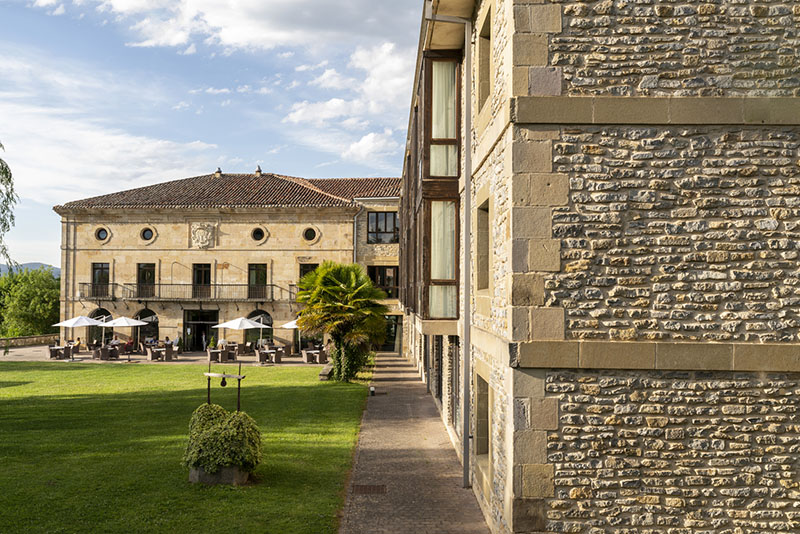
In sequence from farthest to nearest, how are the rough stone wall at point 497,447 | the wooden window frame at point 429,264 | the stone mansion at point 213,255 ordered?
1. the stone mansion at point 213,255
2. the wooden window frame at point 429,264
3. the rough stone wall at point 497,447

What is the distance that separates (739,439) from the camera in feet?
21.0

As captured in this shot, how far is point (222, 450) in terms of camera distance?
367 inches

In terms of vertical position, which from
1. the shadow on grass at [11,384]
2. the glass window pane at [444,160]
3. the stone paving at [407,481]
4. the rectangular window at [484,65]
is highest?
the rectangular window at [484,65]

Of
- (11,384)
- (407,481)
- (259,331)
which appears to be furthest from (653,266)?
(259,331)

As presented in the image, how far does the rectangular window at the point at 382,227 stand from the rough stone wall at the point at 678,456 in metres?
27.8

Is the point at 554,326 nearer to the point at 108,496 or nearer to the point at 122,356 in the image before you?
the point at 108,496

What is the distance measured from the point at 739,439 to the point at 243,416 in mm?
6530

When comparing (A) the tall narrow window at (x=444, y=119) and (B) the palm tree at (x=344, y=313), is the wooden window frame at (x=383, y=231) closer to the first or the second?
(B) the palm tree at (x=344, y=313)

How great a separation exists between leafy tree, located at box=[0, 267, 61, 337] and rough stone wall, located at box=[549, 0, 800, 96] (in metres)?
47.5

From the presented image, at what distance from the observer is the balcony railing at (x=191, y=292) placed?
33688mm

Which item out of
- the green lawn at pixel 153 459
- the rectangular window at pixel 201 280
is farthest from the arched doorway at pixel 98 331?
the green lawn at pixel 153 459

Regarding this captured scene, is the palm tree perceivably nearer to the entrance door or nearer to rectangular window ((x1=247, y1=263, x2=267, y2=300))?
rectangular window ((x1=247, y1=263, x2=267, y2=300))

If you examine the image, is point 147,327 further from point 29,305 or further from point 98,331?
point 29,305

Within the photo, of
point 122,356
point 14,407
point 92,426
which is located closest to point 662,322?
point 92,426
